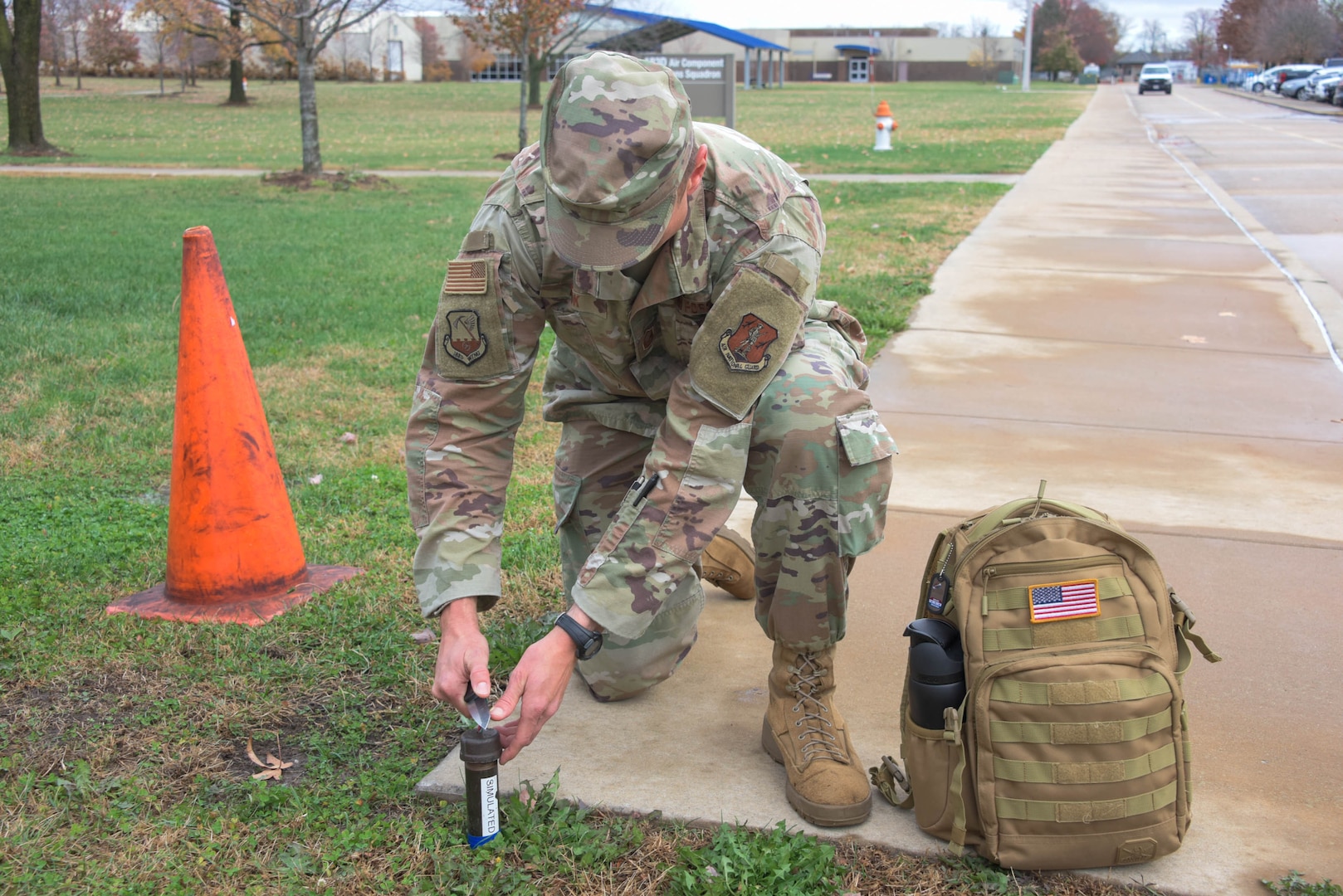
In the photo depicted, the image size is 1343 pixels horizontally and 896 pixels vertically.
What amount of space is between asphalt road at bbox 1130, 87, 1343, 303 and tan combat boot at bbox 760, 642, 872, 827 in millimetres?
6453

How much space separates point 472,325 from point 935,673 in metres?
1.02

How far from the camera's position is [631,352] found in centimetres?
236

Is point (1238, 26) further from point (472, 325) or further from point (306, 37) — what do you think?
point (472, 325)

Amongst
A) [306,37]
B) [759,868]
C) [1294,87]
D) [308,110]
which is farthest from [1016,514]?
[1294,87]

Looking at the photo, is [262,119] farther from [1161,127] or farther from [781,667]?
[781,667]

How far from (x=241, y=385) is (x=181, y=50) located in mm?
43703

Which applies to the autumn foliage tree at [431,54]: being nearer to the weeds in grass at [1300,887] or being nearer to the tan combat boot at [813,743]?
the tan combat boot at [813,743]

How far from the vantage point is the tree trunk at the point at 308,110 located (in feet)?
44.9

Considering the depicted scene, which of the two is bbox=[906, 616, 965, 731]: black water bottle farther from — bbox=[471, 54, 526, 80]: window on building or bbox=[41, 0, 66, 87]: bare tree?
bbox=[471, 54, 526, 80]: window on building

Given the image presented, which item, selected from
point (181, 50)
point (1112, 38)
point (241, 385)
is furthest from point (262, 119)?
point (1112, 38)

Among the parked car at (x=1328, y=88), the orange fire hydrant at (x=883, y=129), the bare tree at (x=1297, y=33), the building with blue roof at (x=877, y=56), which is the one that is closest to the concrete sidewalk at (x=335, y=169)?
the orange fire hydrant at (x=883, y=129)

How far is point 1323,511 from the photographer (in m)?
3.63

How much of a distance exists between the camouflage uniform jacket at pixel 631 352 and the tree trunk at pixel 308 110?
40.9 ft

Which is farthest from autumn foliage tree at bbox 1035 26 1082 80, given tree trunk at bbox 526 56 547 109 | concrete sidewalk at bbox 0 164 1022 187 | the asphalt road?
concrete sidewalk at bbox 0 164 1022 187
